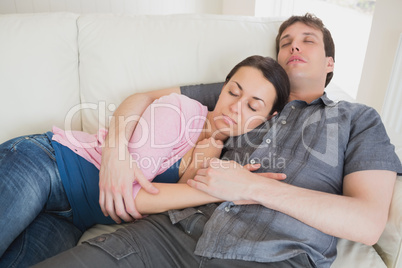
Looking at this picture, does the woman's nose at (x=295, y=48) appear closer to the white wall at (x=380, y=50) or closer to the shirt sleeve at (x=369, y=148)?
the shirt sleeve at (x=369, y=148)

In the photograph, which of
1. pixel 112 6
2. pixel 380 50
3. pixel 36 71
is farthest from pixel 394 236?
pixel 112 6

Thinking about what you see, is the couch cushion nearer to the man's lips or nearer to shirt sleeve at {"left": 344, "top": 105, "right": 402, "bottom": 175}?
the man's lips

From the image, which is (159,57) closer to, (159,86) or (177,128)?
(159,86)

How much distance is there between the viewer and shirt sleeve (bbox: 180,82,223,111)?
1.47 m

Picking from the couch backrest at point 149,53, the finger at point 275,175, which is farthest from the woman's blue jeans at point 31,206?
the finger at point 275,175

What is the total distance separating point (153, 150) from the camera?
115 cm

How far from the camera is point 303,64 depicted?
1363mm

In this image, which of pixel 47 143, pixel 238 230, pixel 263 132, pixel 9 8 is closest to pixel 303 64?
pixel 263 132

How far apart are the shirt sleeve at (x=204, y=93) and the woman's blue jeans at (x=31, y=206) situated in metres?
0.61

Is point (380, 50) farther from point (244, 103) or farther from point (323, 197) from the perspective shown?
point (323, 197)

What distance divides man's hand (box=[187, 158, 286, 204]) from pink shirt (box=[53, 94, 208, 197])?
0.16 meters

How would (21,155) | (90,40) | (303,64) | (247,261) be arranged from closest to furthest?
(247,261) < (21,155) < (303,64) < (90,40)

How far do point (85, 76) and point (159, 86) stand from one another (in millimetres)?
345

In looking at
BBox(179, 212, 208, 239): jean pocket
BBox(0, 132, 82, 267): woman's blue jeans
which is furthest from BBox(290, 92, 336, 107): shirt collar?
BBox(0, 132, 82, 267): woman's blue jeans
